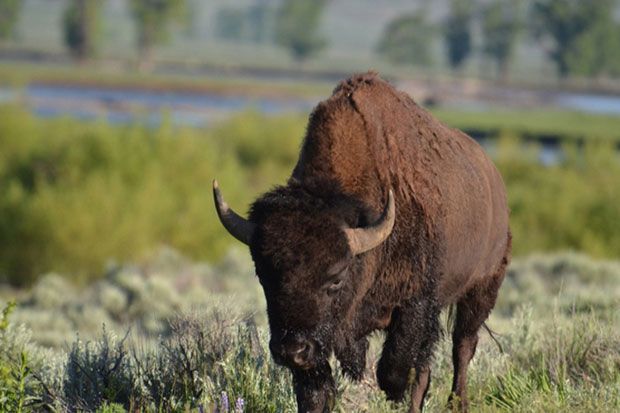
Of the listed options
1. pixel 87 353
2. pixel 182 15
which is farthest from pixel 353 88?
pixel 182 15

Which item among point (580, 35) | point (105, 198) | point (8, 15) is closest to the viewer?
point (105, 198)

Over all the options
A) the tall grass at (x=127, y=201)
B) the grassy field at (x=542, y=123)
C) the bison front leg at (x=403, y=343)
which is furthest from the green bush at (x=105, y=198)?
the grassy field at (x=542, y=123)

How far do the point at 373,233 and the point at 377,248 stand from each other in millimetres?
377

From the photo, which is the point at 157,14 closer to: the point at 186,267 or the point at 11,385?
the point at 186,267

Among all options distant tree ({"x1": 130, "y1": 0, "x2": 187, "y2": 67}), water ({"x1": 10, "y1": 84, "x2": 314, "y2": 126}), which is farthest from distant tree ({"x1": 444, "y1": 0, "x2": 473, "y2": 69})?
water ({"x1": 10, "y1": 84, "x2": 314, "y2": 126})

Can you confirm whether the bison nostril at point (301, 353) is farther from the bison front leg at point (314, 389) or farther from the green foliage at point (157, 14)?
the green foliage at point (157, 14)

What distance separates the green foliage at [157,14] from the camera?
169 meters

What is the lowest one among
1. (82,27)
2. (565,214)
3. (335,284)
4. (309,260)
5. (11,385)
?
(82,27)

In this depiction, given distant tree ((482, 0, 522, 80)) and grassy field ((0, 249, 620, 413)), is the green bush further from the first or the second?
distant tree ((482, 0, 522, 80))

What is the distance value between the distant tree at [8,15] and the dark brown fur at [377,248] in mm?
179374

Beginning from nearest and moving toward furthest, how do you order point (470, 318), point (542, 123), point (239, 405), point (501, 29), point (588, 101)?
point (239, 405) < point (470, 318) < point (542, 123) < point (588, 101) < point (501, 29)

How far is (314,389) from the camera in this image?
6949 millimetres

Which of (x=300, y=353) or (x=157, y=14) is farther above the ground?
(x=300, y=353)

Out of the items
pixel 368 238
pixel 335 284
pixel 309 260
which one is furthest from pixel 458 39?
pixel 309 260
